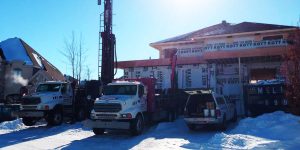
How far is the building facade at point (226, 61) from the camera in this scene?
79.9 ft

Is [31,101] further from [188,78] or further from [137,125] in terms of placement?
[188,78]

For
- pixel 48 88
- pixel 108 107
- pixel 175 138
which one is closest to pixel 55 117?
pixel 48 88

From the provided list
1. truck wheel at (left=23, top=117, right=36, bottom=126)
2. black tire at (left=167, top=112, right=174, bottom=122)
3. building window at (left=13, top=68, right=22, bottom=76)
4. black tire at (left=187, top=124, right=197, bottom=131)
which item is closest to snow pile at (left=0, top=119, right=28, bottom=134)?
truck wheel at (left=23, top=117, right=36, bottom=126)

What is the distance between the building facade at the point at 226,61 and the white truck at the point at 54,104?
686 cm

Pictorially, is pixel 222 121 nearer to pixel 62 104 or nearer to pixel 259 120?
pixel 259 120

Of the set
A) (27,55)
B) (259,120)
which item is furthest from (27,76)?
(259,120)

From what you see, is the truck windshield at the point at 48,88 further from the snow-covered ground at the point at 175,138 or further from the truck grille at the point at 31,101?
A: the snow-covered ground at the point at 175,138

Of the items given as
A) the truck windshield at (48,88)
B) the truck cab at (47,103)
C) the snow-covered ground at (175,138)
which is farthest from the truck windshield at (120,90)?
the truck windshield at (48,88)

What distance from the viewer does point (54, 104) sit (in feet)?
Result: 67.6

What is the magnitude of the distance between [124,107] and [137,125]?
1.04 m

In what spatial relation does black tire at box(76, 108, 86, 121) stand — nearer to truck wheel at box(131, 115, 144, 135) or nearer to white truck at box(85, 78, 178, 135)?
white truck at box(85, 78, 178, 135)

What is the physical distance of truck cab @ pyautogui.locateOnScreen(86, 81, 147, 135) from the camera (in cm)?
1581

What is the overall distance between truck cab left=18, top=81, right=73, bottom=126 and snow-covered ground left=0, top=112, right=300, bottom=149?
122cm

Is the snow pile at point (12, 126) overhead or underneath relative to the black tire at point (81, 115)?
underneath
